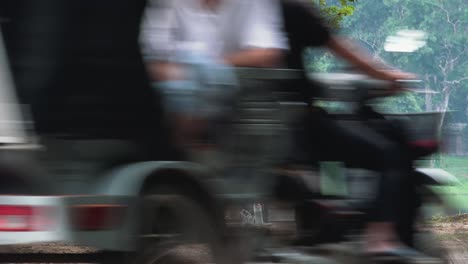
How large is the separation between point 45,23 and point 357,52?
1.92 meters

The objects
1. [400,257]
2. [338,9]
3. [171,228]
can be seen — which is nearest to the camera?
[171,228]

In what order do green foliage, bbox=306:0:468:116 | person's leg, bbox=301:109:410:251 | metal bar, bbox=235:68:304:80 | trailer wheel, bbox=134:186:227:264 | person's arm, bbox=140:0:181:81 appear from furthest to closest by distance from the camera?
green foliage, bbox=306:0:468:116 < person's leg, bbox=301:109:410:251 < metal bar, bbox=235:68:304:80 < person's arm, bbox=140:0:181:81 < trailer wheel, bbox=134:186:227:264

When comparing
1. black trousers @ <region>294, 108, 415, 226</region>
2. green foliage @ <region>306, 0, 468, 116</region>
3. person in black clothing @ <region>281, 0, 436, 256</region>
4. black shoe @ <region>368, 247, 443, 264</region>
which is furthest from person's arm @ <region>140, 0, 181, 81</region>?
green foliage @ <region>306, 0, 468, 116</region>

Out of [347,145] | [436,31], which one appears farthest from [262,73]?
[436,31]

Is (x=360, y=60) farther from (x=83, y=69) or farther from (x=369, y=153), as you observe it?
(x=83, y=69)

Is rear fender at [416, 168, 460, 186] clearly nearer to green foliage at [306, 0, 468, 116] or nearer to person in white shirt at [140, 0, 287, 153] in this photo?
person in white shirt at [140, 0, 287, 153]

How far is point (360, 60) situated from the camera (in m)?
5.88

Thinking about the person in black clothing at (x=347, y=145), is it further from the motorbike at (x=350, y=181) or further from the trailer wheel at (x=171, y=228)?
the trailer wheel at (x=171, y=228)

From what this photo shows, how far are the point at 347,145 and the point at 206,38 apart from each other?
102 cm

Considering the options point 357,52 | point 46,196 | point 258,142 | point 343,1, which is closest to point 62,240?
point 46,196

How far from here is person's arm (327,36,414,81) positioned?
19.1 ft

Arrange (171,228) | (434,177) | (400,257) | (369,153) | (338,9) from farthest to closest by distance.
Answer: (338,9) → (434,177) → (369,153) → (400,257) → (171,228)

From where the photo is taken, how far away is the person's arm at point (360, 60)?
5834 mm

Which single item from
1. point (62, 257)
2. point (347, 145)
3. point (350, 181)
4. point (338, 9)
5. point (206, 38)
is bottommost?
point (62, 257)
